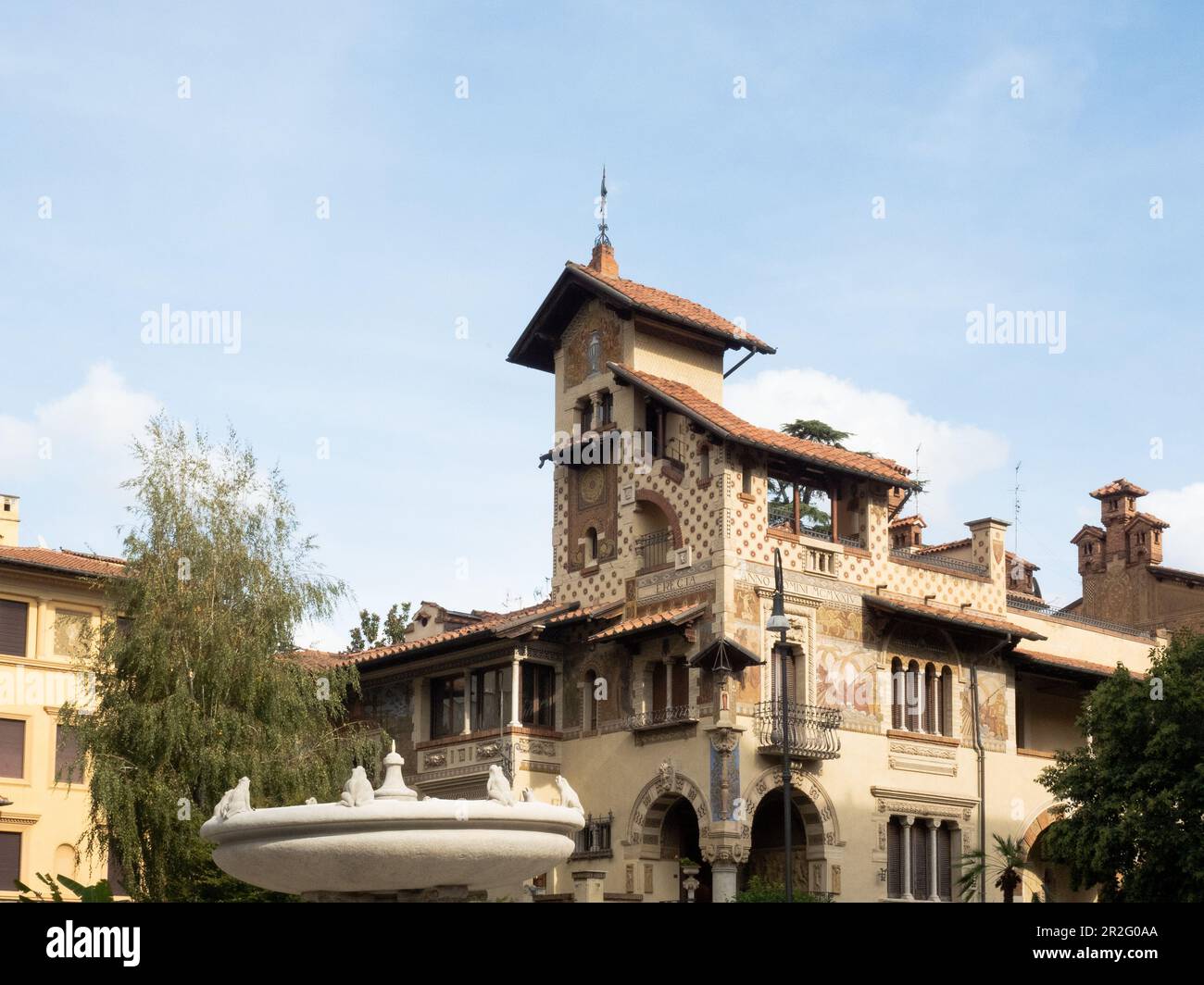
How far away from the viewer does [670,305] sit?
137 feet

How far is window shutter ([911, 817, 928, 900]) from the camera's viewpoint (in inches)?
1547

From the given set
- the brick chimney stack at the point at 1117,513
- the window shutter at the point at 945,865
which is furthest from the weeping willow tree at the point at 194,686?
the brick chimney stack at the point at 1117,513

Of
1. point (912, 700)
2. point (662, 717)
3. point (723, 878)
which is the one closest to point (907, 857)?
point (912, 700)

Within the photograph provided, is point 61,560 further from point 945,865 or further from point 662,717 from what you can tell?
point 945,865

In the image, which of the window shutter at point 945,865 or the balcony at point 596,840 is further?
the window shutter at point 945,865

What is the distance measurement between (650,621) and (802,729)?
4.04 metres

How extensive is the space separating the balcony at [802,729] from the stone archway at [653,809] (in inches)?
79.9

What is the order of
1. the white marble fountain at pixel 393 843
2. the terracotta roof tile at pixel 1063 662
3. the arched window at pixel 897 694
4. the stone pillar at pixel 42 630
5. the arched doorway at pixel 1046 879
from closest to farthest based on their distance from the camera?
the white marble fountain at pixel 393 843, the arched window at pixel 897 694, the arched doorway at pixel 1046 879, the terracotta roof tile at pixel 1063 662, the stone pillar at pixel 42 630

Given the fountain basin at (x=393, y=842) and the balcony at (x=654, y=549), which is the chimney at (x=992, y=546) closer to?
the balcony at (x=654, y=549)

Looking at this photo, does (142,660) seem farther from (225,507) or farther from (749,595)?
(749,595)

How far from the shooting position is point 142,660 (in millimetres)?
32312

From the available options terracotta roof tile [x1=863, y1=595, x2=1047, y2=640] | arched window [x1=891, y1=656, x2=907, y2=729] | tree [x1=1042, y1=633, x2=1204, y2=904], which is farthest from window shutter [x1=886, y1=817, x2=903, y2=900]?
terracotta roof tile [x1=863, y1=595, x2=1047, y2=640]

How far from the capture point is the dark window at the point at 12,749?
141 ft
